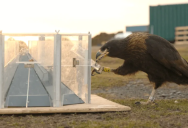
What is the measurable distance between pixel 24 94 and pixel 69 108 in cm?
99

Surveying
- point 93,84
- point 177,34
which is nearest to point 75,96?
point 93,84

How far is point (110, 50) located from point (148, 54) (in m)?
0.79

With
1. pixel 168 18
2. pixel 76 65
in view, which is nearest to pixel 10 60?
pixel 76 65

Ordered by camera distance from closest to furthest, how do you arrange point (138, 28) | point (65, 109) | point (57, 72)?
point (65, 109) < point (57, 72) < point (138, 28)

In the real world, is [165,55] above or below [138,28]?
below

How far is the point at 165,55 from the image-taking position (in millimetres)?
7027

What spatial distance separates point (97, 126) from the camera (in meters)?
4.86

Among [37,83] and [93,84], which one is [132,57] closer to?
[37,83]

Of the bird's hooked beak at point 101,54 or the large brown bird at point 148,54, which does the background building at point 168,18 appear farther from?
the bird's hooked beak at point 101,54

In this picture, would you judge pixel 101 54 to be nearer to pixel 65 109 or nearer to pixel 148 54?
pixel 148 54

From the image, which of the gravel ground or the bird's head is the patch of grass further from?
the gravel ground

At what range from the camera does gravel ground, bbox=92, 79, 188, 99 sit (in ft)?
32.9

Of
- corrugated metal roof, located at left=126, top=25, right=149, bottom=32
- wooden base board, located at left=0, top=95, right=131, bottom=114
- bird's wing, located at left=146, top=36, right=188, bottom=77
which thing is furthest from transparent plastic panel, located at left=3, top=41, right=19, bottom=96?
corrugated metal roof, located at left=126, top=25, right=149, bottom=32

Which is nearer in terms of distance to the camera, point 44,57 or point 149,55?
point 44,57
